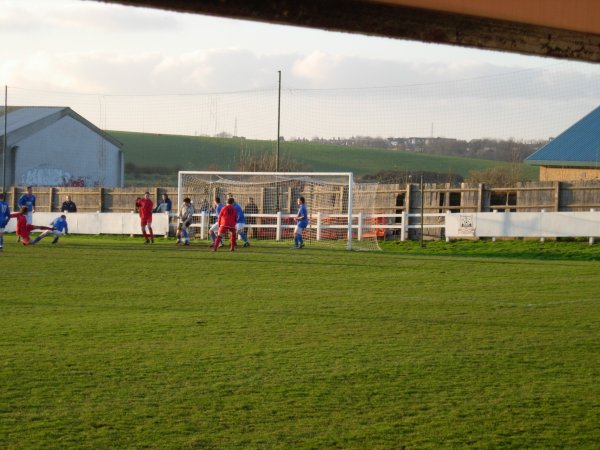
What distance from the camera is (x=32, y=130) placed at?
191 feet

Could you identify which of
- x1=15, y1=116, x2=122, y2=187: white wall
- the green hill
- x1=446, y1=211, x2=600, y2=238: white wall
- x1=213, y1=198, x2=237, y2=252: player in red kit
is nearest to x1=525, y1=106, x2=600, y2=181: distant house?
x1=446, y1=211, x2=600, y2=238: white wall

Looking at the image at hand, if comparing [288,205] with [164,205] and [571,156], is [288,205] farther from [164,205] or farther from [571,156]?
[571,156]

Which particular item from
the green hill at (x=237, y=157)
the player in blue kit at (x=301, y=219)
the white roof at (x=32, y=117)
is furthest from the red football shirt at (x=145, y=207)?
the green hill at (x=237, y=157)

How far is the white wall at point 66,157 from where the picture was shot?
191 feet

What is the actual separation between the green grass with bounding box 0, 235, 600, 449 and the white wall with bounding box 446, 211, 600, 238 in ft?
31.6

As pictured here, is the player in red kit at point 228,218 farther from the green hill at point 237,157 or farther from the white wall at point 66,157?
the green hill at point 237,157

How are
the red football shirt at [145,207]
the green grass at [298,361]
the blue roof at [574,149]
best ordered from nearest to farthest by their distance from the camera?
the green grass at [298,361]
the red football shirt at [145,207]
the blue roof at [574,149]

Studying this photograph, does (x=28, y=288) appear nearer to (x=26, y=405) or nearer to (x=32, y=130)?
(x=26, y=405)

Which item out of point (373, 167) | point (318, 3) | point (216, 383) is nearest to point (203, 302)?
point (216, 383)

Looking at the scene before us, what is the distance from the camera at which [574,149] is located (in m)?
46.8

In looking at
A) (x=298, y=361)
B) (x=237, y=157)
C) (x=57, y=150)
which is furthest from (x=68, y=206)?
(x=237, y=157)

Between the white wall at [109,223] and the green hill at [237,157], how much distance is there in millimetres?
42220

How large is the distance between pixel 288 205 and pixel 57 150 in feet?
90.2

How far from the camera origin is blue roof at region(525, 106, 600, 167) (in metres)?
45.9
